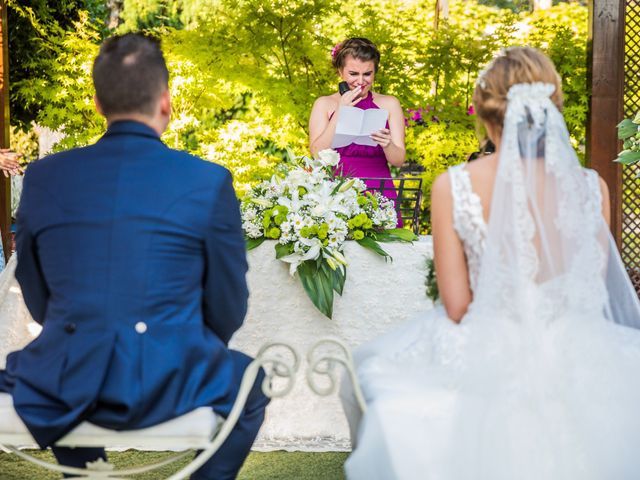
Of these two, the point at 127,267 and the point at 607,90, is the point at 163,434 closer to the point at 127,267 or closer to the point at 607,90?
the point at 127,267

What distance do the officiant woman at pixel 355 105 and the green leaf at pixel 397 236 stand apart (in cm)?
104

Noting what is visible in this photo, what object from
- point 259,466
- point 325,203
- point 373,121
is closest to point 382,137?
point 373,121

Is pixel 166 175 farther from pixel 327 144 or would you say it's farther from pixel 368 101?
pixel 368 101

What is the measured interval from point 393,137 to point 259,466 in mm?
2151

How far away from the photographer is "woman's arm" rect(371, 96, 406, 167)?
16.1 feet

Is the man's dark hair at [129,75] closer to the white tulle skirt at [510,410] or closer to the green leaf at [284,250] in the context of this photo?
the white tulle skirt at [510,410]

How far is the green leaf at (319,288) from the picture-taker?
3.85 meters

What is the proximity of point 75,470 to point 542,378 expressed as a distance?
4.18 feet

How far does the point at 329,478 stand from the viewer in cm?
373

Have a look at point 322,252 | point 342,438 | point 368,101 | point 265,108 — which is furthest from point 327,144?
point 265,108

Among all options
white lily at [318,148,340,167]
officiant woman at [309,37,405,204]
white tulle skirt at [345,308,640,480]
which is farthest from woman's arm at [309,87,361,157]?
white tulle skirt at [345,308,640,480]

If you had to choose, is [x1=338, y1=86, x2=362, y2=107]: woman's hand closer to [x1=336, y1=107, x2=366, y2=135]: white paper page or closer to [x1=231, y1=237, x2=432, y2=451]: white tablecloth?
[x1=336, y1=107, x2=366, y2=135]: white paper page

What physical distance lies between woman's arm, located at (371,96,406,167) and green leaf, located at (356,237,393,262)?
1.09m

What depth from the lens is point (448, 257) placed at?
2475mm
